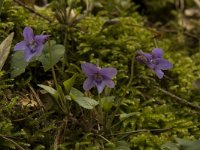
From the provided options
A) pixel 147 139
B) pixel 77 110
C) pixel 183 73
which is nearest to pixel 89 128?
pixel 77 110

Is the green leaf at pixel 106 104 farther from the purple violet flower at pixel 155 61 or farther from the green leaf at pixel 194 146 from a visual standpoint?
the green leaf at pixel 194 146

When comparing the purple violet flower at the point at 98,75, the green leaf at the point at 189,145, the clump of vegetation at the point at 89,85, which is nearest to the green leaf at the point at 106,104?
the clump of vegetation at the point at 89,85

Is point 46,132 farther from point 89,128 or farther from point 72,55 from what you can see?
point 72,55

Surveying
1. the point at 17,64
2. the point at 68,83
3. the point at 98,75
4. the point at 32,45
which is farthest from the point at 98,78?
the point at 17,64

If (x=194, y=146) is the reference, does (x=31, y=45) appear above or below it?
above

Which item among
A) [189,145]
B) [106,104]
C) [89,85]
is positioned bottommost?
[189,145]

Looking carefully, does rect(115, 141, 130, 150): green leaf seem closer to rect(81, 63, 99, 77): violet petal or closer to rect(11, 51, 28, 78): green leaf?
rect(81, 63, 99, 77): violet petal

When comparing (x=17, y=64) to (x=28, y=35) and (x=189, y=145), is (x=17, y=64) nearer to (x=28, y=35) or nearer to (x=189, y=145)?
(x=28, y=35)

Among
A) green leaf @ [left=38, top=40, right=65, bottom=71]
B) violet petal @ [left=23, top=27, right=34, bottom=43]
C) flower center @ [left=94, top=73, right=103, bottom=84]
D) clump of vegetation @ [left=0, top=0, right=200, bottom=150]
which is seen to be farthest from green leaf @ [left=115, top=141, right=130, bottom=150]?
violet petal @ [left=23, top=27, right=34, bottom=43]
